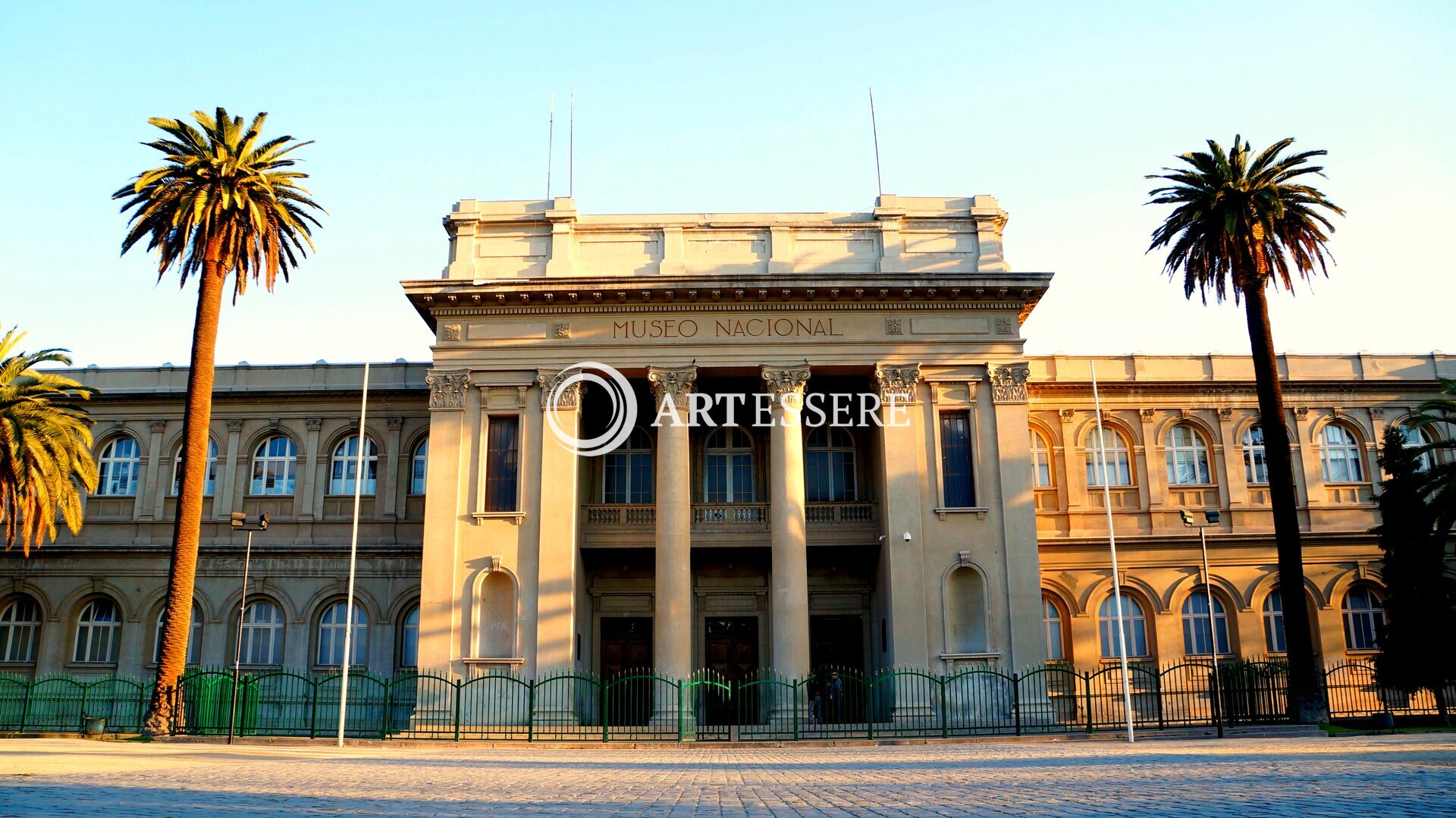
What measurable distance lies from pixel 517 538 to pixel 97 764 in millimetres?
13991

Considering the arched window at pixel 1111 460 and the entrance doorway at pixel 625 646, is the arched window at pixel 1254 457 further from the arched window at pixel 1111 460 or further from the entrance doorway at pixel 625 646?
the entrance doorway at pixel 625 646

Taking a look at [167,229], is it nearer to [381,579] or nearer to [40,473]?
[40,473]

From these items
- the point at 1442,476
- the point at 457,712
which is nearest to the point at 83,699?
the point at 457,712

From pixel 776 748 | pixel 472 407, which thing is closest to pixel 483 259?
pixel 472 407

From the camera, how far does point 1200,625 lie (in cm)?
3575

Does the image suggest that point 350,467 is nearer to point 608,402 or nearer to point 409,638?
point 409,638

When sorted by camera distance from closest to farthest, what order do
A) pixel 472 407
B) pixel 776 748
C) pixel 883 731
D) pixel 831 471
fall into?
pixel 776 748 → pixel 883 731 → pixel 472 407 → pixel 831 471

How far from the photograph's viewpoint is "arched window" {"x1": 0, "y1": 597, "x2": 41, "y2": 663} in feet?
120

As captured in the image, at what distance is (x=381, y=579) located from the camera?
3616 centimetres

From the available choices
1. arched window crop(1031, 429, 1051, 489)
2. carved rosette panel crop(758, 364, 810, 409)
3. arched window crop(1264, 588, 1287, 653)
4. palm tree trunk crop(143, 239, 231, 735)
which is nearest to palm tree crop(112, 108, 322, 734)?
palm tree trunk crop(143, 239, 231, 735)

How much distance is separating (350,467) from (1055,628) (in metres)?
25.0

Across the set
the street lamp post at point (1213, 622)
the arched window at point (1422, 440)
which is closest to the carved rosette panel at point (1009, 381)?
the street lamp post at point (1213, 622)

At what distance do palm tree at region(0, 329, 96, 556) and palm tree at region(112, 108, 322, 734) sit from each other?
19.0 ft

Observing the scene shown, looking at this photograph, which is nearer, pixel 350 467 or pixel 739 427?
pixel 739 427
